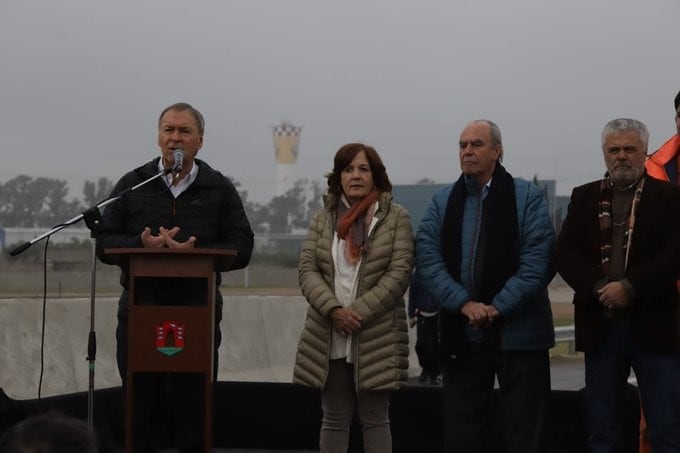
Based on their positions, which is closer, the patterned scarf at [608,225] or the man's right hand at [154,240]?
the patterned scarf at [608,225]

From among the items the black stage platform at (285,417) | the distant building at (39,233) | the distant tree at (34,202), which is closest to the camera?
the black stage platform at (285,417)

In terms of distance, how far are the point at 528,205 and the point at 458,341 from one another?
0.78 m

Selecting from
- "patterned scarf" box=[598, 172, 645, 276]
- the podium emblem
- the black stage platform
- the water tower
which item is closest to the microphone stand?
the podium emblem

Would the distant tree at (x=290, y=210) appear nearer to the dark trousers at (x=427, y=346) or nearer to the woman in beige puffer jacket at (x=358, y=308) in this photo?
the dark trousers at (x=427, y=346)

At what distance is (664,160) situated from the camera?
625 cm

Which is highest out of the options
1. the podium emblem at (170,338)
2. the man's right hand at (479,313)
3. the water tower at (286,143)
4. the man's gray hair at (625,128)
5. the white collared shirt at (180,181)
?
the water tower at (286,143)

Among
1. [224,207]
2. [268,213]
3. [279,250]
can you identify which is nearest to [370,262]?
[224,207]

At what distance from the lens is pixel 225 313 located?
41.7 feet

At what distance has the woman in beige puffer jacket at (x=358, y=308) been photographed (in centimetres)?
618

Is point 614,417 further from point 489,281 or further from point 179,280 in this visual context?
point 179,280

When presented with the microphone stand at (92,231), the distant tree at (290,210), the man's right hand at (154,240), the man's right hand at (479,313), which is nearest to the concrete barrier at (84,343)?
the microphone stand at (92,231)

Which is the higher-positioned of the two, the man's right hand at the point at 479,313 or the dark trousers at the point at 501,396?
the man's right hand at the point at 479,313

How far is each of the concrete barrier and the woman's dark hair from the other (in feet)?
14.4

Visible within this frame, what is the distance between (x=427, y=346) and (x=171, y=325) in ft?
24.1
